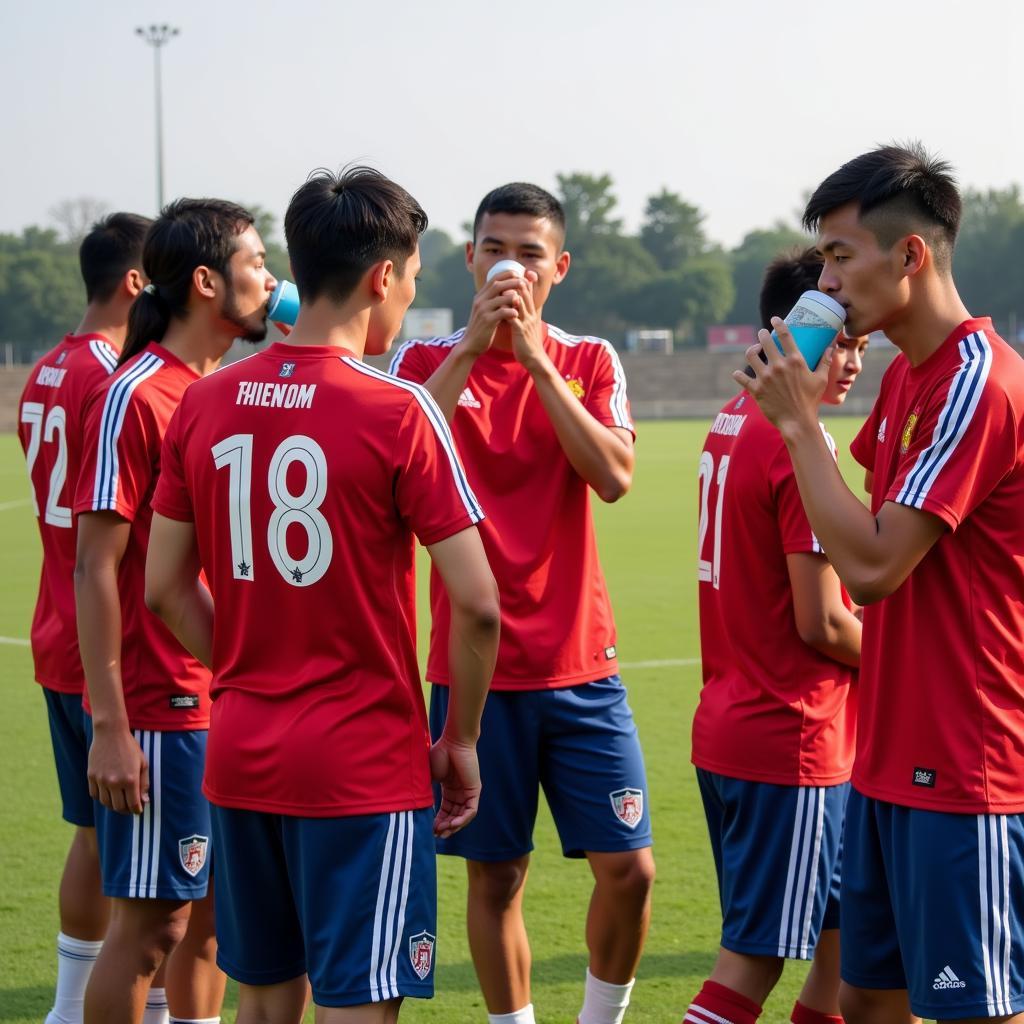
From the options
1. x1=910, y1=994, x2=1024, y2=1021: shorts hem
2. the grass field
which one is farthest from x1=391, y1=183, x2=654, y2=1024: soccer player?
x1=910, y1=994, x2=1024, y2=1021: shorts hem

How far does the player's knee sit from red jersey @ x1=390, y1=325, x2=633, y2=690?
566mm

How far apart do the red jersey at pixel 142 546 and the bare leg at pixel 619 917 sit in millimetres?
1340

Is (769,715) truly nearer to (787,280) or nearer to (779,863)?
(779,863)

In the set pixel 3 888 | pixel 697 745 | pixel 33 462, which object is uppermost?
pixel 33 462

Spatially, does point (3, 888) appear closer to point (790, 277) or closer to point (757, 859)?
point (757, 859)

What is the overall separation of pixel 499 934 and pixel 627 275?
9499cm

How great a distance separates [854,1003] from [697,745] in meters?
0.88

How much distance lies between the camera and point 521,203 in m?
4.55

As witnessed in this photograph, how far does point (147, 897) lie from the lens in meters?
3.82

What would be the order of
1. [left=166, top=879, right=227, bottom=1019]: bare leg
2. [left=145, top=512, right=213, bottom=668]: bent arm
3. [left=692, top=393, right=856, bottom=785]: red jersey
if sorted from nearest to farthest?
1. [left=145, top=512, right=213, bottom=668]: bent arm
2. [left=692, top=393, right=856, bottom=785]: red jersey
3. [left=166, top=879, right=227, bottom=1019]: bare leg

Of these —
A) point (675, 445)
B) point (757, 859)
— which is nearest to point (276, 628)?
point (757, 859)

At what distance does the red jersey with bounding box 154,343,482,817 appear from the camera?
297 centimetres

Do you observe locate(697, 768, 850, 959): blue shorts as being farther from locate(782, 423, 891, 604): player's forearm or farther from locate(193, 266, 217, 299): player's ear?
locate(193, 266, 217, 299): player's ear

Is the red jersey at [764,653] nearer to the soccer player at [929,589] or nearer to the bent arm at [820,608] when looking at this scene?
the bent arm at [820,608]
